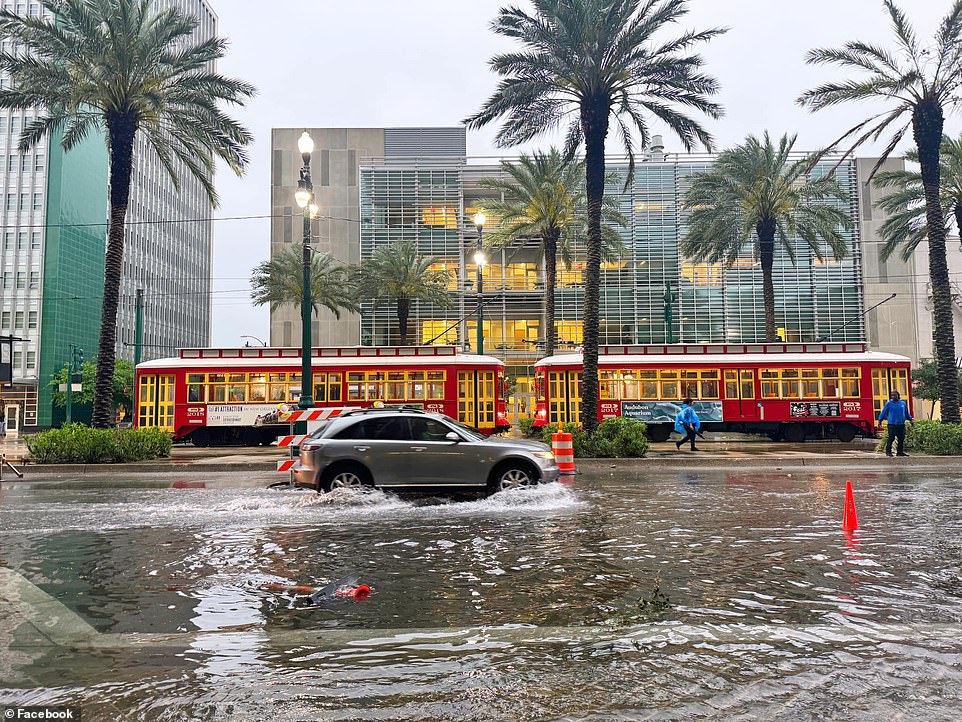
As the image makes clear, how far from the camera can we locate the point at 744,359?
2731 cm

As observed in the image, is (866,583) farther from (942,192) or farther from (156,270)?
(156,270)

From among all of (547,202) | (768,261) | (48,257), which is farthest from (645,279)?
(48,257)

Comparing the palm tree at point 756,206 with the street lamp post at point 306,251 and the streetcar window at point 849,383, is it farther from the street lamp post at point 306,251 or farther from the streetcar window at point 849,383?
the street lamp post at point 306,251

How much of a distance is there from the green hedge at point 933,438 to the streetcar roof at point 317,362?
14.1 metres

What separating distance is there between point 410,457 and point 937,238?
19.5 metres

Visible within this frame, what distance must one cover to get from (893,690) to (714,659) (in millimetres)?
922

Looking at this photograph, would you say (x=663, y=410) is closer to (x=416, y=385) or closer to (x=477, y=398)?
(x=477, y=398)

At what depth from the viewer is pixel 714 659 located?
166 inches

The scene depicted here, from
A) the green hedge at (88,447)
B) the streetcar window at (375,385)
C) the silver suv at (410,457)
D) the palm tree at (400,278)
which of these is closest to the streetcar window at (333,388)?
the streetcar window at (375,385)

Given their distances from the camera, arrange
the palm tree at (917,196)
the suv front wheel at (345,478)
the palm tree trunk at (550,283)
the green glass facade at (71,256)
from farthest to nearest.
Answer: the green glass facade at (71,256) < the palm tree trunk at (550,283) < the palm tree at (917,196) < the suv front wheel at (345,478)

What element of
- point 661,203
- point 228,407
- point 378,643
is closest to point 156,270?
point 661,203

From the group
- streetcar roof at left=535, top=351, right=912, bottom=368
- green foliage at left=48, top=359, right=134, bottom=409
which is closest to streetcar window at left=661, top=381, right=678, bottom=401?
streetcar roof at left=535, top=351, right=912, bottom=368

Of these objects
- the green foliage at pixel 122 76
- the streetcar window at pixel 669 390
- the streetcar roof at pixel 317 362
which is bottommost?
the streetcar window at pixel 669 390

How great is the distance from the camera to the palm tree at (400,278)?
41.8 meters
